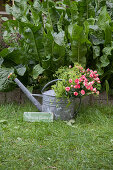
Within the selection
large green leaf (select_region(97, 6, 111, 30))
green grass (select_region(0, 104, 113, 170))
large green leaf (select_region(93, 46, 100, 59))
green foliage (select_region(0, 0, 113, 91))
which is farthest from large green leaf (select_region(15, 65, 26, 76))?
large green leaf (select_region(97, 6, 111, 30))

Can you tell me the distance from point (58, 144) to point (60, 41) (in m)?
1.31

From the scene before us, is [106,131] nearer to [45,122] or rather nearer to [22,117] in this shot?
[45,122]

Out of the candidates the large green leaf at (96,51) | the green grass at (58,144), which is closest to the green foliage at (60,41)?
→ the large green leaf at (96,51)

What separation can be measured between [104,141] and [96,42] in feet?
4.56

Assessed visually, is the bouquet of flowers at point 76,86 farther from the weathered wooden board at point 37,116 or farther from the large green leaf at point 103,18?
the large green leaf at point 103,18

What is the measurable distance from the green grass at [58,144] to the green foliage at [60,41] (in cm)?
73

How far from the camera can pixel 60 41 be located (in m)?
2.54

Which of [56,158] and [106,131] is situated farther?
[106,131]

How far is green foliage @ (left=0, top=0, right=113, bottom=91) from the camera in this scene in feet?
8.47

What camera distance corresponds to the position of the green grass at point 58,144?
142 centimetres

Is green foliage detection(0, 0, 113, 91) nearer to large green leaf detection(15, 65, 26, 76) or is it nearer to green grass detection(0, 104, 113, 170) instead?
large green leaf detection(15, 65, 26, 76)

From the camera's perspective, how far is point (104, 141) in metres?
1.82

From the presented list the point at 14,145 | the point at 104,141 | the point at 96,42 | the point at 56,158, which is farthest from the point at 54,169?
the point at 96,42

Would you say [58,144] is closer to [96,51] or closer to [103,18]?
[96,51]
